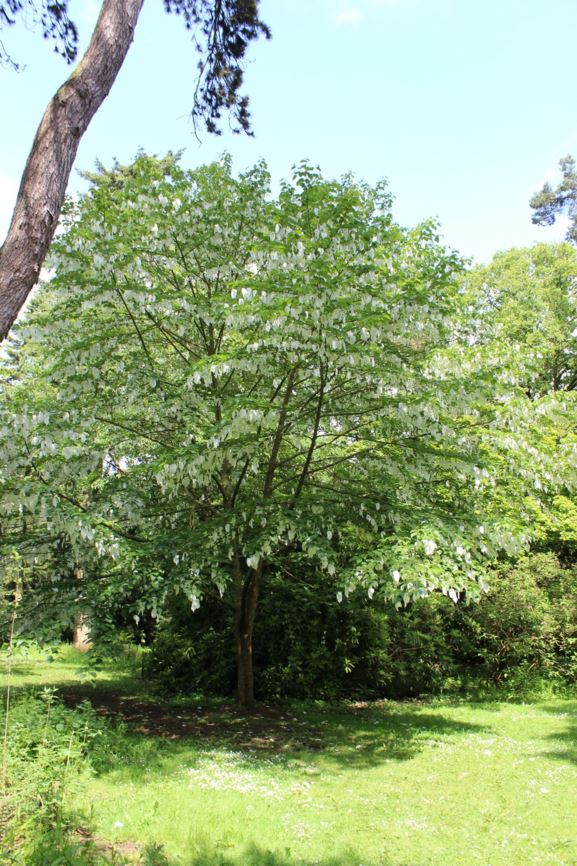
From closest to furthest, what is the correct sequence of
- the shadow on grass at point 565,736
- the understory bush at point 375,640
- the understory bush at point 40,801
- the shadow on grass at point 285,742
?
the understory bush at point 40,801 < the shadow on grass at point 285,742 < the shadow on grass at point 565,736 < the understory bush at point 375,640

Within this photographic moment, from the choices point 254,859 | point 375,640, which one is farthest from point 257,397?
point 375,640

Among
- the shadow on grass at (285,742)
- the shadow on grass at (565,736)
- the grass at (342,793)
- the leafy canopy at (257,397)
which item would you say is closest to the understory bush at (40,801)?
the grass at (342,793)

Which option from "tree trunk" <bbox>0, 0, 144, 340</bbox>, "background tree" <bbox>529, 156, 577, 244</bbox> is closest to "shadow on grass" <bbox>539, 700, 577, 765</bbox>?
"tree trunk" <bbox>0, 0, 144, 340</bbox>

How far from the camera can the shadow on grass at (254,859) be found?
12.2 feet

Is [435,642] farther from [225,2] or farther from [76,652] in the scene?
[76,652]

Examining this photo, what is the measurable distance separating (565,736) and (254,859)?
5517 millimetres

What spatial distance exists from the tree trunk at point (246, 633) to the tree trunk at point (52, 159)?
629 cm

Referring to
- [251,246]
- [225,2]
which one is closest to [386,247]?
[251,246]

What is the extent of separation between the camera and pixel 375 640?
10383 millimetres

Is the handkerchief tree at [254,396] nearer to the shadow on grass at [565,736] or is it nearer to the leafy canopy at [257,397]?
the leafy canopy at [257,397]

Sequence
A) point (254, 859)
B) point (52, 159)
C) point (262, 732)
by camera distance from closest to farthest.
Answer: point (254, 859) → point (52, 159) → point (262, 732)

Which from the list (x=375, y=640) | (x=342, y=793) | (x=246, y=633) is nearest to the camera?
(x=342, y=793)

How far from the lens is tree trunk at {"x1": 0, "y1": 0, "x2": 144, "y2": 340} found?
3613 mm

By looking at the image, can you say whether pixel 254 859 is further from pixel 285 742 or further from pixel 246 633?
pixel 246 633
